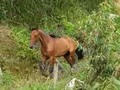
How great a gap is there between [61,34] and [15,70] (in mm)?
1598

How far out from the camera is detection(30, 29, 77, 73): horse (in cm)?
966

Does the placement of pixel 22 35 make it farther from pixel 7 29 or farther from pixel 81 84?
pixel 81 84

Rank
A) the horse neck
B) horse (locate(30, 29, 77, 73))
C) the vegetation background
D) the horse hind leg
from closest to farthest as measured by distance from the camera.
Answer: the vegetation background
horse (locate(30, 29, 77, 73))
the horse neck
the horse hind leg

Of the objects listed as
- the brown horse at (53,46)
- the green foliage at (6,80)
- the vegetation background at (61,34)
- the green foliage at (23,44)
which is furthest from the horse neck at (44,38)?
the green foliage at (23,44)

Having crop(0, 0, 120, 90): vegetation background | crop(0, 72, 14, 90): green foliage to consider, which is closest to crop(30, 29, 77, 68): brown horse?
crop(0, 0, 120, 90): vegetation background

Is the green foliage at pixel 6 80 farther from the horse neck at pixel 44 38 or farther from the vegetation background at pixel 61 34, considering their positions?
the horse neck at pixel 44 38

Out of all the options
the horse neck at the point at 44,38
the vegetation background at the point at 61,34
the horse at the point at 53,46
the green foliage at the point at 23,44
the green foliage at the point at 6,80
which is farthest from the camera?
the green foliage at the point at 23,44

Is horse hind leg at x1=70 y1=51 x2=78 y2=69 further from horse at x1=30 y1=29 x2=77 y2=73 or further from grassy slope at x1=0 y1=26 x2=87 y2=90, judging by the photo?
grassy slope at x1=0 y1=26 x2=87 y2=90

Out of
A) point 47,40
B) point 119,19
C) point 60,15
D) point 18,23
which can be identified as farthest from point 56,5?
point 47,40

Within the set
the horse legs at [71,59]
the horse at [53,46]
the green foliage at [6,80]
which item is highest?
the horse at [53,46]

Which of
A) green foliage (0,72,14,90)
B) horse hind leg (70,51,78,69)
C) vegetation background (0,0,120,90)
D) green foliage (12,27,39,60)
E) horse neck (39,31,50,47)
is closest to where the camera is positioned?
vegetation background (0,0,120,90)

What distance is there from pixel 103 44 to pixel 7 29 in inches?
207

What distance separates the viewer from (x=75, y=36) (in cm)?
1226

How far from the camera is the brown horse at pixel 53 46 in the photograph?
9670 millimetres
